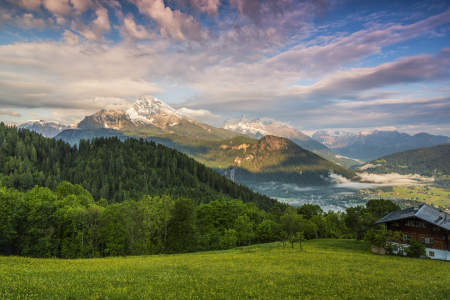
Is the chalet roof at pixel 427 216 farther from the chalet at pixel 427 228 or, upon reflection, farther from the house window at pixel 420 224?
the house window at pixel 420 224

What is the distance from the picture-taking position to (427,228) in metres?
58.3

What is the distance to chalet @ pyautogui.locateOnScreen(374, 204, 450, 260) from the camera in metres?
55.3

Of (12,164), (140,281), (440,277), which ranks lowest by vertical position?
(440,277)

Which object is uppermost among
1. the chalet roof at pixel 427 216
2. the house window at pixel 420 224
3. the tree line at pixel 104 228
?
the chalet roof at pixel 427 216

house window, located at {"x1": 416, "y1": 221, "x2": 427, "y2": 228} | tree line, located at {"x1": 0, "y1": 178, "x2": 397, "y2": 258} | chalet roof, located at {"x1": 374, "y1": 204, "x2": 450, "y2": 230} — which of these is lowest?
tree line, located at {"x1": 0, "y1": 178, "x2": 397, "y2": 258}

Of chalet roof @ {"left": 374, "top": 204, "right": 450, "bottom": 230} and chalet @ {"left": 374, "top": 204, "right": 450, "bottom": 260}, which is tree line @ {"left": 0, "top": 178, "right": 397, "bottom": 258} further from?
chalet @ {"left": 374, "top": 204, "right": 450, "bottom": 260}

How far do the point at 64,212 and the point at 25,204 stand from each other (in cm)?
997

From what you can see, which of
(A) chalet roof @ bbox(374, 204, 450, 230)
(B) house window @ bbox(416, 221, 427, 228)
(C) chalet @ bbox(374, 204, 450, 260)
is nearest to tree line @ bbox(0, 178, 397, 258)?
(A) chalet roof @ bbox(374, 204, 450, 230)

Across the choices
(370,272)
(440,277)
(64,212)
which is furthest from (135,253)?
(440,277)

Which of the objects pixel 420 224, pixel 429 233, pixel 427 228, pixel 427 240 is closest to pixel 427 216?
pixel 420 224

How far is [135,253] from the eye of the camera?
6612 cm

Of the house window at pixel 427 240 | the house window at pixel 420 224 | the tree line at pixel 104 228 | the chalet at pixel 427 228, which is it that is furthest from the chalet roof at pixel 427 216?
the tree line at pixel 104 228

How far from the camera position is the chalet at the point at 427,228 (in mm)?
55312

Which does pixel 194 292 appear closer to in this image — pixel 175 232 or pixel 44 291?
pixel 44 291
